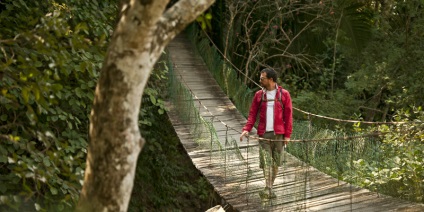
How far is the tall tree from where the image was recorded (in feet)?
10.3

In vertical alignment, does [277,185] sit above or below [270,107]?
below

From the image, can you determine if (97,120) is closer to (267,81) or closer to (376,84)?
(267,81)

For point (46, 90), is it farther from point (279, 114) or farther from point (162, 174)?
point (162, 174)

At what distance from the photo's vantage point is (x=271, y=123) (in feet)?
19.1

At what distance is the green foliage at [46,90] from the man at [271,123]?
1230 mm

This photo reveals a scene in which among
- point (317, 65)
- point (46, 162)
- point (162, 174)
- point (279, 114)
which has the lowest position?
point (162, 174)

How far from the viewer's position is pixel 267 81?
5.68 m

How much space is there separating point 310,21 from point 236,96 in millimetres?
2630

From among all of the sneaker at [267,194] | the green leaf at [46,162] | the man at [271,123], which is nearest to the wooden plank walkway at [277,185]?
the sneaker at [267,194]

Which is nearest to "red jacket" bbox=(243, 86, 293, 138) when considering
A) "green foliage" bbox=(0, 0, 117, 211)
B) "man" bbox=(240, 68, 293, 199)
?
"man" bbox=(240, 68, 293, 199)

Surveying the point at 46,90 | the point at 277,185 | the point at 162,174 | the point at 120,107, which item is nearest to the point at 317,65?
the point at 162,174

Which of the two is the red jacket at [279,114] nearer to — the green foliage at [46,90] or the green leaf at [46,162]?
the green foliage at [46,90]

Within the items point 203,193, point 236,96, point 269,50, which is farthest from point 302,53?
point 203,193

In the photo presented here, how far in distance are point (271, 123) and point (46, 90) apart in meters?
2.52
